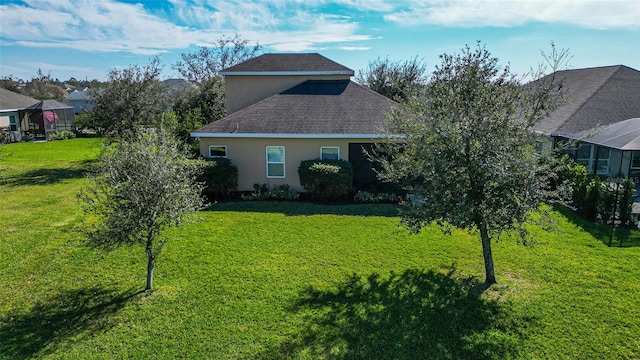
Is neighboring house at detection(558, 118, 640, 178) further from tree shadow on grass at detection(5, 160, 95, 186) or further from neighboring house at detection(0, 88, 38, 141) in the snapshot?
neighboring house at detection(0, 88, 38, 141)

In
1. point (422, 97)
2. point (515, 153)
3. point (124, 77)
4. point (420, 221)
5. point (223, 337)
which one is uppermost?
point (124, 77)

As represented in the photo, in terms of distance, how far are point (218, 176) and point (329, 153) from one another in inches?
189

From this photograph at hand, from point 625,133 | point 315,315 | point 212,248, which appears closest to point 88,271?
point 212,248

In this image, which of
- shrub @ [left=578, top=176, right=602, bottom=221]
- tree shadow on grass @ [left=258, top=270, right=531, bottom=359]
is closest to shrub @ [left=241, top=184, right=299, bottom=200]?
tree shadow on grass @ [left=258, top=270, right=531, bottom=359]

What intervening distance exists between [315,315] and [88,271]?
20.0 ft

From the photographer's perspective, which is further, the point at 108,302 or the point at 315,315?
the point at 108,302

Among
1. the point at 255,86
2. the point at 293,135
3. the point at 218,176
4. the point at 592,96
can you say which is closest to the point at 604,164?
the point at 592,96

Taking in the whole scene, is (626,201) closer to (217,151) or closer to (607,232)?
(607,232)

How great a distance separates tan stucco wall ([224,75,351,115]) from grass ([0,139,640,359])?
11.3 metres

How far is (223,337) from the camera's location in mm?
7488

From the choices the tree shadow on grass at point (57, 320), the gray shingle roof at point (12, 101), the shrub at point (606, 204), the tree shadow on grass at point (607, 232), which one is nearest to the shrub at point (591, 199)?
the shrub at point (606, 204)

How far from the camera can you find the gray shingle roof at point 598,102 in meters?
18.9

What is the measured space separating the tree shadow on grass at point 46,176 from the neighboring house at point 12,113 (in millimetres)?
14951

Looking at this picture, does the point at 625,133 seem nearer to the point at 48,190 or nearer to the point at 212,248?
the point at 212,248
